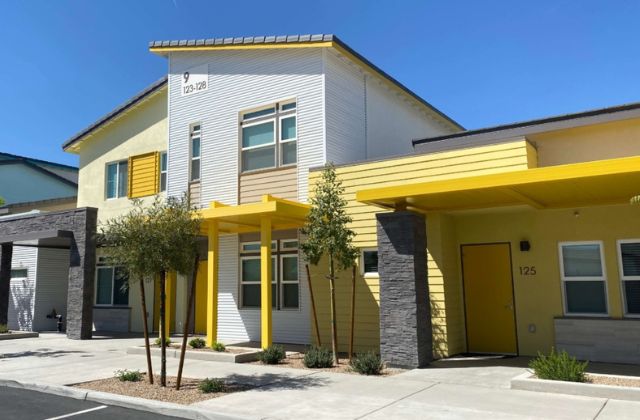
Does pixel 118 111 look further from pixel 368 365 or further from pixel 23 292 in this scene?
pixel 368 365

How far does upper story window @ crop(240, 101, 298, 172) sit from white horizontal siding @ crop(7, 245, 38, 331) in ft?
35.9

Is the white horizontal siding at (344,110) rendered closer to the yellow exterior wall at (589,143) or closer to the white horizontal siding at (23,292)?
the yellow exterior wall at (589,143)

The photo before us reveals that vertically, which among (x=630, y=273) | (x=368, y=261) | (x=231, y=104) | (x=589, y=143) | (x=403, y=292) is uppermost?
(x=231, y=104)

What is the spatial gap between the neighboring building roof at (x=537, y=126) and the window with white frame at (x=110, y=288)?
12162 millimetres

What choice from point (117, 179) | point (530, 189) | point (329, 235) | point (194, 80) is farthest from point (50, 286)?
point (530, 189)

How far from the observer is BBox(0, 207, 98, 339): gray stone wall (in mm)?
17016

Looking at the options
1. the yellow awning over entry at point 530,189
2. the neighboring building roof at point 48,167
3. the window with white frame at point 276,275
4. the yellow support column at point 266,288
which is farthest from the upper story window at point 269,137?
the neighboring building roof at point 48,167

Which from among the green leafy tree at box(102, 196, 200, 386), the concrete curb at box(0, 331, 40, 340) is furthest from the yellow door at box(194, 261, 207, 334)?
the green leafy tree at box(102, 196, 200, 386)

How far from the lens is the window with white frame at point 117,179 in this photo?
2019cm

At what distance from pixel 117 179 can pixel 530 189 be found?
15.8 meters

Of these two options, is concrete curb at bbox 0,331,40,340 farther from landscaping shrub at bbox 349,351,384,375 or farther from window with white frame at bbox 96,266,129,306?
landscaping shrub at bbox 349,351,384,375

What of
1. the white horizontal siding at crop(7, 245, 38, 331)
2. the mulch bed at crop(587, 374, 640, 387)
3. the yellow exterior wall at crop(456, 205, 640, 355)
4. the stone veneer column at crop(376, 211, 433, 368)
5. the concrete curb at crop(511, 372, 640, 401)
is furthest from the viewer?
the white horizontal siding at crop(7, 245, 38, 331)

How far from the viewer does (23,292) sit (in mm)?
21094

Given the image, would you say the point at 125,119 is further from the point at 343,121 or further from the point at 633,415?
the point at 633,415
